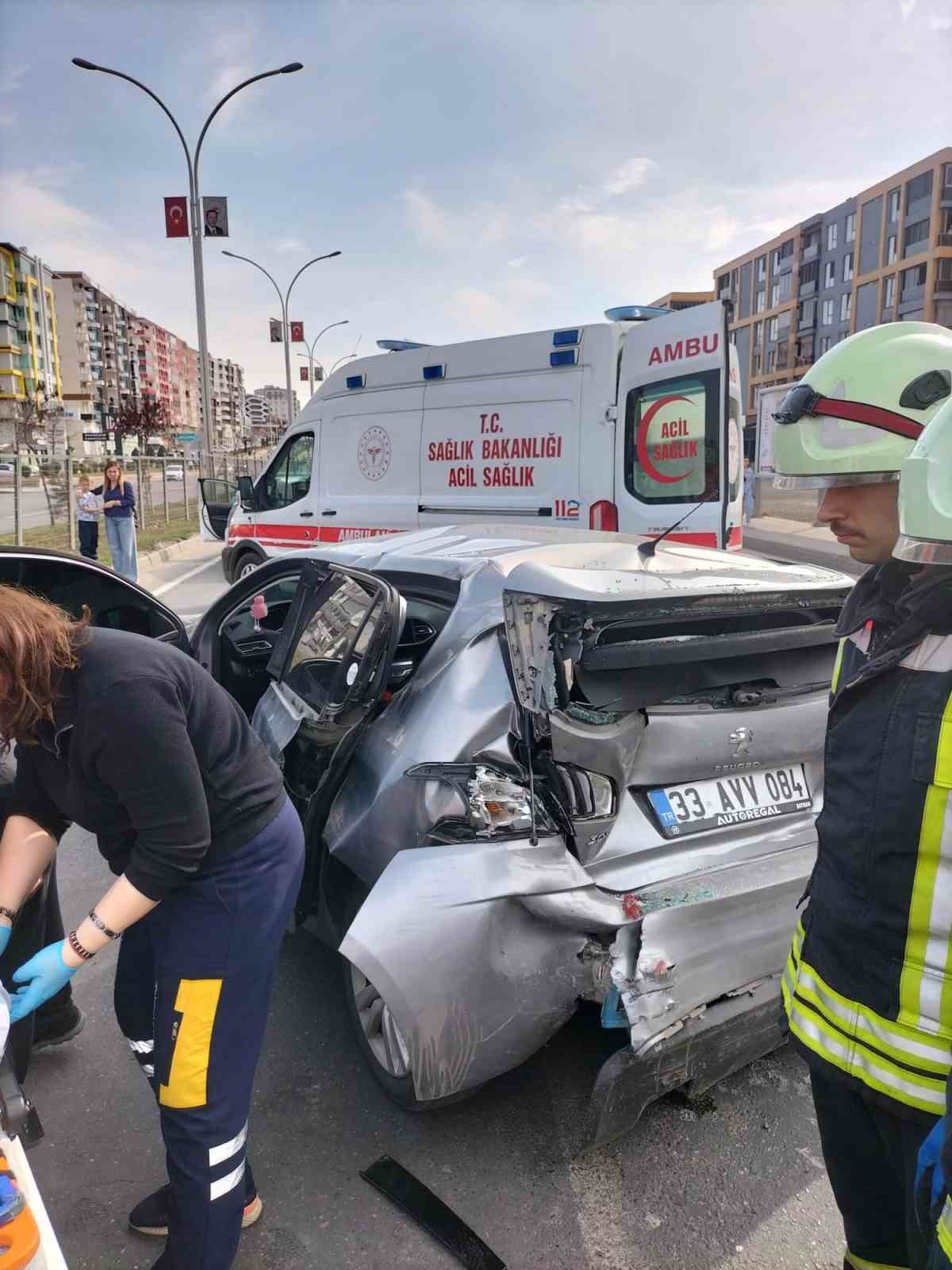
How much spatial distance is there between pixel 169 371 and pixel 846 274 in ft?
469

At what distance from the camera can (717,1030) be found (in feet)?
6.82

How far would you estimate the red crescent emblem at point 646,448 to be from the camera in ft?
22.0

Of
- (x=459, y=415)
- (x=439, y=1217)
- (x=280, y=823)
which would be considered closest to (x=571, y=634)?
(x=280, y=823)

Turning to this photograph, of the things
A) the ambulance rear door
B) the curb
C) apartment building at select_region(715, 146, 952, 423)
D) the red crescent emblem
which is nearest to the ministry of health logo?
the ambulance rear door

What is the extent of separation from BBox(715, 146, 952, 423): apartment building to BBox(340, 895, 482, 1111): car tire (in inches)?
2096

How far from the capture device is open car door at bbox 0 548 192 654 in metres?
2.99

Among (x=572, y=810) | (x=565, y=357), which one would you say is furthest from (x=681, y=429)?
(x=572, y=810)

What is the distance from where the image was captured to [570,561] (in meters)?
2.55

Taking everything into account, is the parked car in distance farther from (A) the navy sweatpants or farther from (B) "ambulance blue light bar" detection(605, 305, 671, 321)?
(B) "ambulance blue light bar" detection(605, 305, 671, 321)

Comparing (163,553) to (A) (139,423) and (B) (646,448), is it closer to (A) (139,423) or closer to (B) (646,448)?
(B) (646,448)

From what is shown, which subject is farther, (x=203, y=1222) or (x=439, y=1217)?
(x=439, y=1217)

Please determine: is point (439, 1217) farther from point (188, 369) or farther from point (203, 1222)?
point (188, 369)

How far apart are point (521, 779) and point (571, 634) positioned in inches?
15.3

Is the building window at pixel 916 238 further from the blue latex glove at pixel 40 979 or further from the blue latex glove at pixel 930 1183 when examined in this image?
the blue latex glove at pixel 40 979
